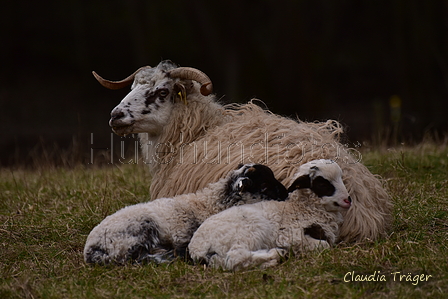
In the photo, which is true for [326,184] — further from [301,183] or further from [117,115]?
[117,115]

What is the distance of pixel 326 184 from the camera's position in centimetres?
475

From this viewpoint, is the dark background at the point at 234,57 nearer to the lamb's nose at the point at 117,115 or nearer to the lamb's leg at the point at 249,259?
the lamb's nose at the point at 117,115

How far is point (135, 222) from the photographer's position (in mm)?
4531

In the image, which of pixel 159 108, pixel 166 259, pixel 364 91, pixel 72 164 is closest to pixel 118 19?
pixel 364 91

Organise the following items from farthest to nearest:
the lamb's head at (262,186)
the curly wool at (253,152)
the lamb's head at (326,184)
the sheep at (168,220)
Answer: the curly wool at (253,152) < the lamb's head at (262,186) < the lamb's head at (326,184) < the sheep at (168,220)

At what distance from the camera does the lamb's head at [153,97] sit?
5961 mm

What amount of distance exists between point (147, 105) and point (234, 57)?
11.0 metres

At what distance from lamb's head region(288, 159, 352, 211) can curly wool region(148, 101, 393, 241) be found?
14.1 inches

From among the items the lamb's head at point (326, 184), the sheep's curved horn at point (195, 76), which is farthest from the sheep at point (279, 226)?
the sheep's curved horn at point (195, 76)

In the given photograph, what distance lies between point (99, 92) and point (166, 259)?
79.7ft

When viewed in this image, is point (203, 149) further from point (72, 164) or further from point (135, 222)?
point (72, 164)

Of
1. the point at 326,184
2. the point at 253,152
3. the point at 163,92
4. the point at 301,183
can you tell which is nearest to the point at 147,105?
the point at 163,92

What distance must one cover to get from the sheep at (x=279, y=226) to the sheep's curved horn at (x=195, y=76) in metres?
1.49

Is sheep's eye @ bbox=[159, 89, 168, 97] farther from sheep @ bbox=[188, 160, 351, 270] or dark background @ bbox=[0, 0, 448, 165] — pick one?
dark background @ bbox=[0, 0, 448, 165]
